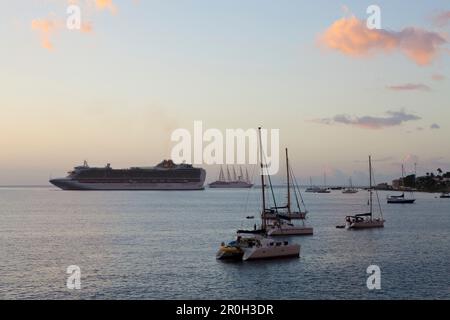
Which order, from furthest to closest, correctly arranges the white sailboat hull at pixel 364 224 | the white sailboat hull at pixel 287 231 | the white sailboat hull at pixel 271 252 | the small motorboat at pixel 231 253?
the white sailboat hull at pixel 364 224 → the white sailboat hull at pixel 287 231 → the small motorboat at pixel 231 253 → the white sailboat hull at pixel 271 252

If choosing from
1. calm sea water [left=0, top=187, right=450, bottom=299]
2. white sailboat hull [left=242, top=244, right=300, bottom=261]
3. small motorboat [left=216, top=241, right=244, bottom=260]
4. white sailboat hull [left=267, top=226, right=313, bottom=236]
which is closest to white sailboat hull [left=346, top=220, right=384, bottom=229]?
calm sea water [left=0, top=187, right=450, bottom=299]

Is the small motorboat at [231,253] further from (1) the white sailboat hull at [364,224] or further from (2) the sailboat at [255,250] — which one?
(1) the white sailboat hull at [364,224]

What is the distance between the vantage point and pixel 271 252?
40.9m

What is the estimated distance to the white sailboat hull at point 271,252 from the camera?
40062mm

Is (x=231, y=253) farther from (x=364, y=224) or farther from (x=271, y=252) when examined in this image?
(x=364, y=224)

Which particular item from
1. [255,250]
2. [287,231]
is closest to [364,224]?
[287,231]

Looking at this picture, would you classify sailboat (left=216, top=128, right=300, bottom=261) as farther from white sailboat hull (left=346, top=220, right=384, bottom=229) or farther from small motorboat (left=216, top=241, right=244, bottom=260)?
white sailboat hull (left=346, top=220, right=384, bottom=229)

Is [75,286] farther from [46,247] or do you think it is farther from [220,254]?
[46,247]

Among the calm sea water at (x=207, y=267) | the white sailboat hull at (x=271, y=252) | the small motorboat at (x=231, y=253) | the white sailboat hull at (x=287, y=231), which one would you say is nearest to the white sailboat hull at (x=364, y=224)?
the calm sea water at (x=207, y=267)

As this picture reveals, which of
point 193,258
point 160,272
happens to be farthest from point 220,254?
point 160,272

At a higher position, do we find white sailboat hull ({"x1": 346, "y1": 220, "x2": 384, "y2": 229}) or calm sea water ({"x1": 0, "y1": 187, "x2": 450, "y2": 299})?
white sailboat hull ({"x1": 346, "y1": 220, "x2": 384, "y2": 229})

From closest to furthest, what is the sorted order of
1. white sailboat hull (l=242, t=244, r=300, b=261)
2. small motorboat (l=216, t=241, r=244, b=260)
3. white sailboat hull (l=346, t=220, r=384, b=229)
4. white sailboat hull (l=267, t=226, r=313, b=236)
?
white sailboat hull (l=242, t=244, r=300, b=261) < small motorboat (l=216, t=241, r=244, b=260) < white sailboat hull (l=267, t=226, r=313, b=236) < white sailboat hull (l=346, t=220, r=384, b=229)

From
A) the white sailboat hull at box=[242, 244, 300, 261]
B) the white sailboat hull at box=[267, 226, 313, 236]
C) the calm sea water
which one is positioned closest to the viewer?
the calm sea water

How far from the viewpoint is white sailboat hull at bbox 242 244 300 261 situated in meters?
40.1
